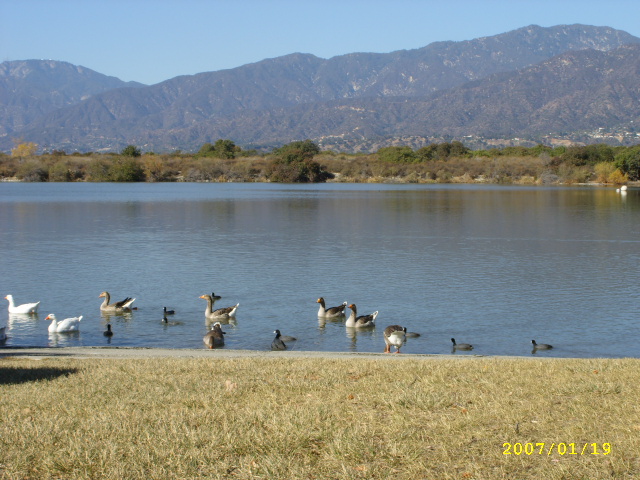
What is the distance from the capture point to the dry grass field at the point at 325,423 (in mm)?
6410

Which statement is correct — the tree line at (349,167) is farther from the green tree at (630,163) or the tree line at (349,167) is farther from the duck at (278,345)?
the duck at (278,345)

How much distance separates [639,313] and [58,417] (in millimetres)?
17819

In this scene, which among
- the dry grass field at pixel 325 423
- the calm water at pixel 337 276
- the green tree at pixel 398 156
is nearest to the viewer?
the dry grass field at pixel 325 423

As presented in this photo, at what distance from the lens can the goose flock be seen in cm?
1616

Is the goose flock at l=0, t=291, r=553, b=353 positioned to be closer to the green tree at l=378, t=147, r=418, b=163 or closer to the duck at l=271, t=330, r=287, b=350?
the duck at l=271, t=330, r=287, b=350

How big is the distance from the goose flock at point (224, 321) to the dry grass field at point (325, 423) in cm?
499

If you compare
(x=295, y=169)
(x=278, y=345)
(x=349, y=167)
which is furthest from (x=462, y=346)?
(x=349, y=167)

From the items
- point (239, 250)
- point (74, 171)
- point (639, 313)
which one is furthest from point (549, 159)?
point (639, 313)

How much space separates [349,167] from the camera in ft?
482

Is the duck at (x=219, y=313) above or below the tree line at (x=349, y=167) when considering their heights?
below

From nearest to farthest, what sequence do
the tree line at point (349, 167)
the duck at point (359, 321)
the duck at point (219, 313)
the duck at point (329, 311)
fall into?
the duck at point (359, 321) < the duck at point (219, 313) < the duck at point (329, 311) < the tree line at point (349, 167)
